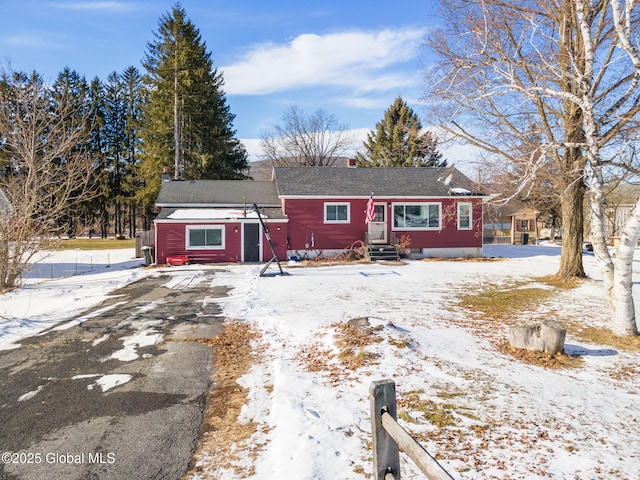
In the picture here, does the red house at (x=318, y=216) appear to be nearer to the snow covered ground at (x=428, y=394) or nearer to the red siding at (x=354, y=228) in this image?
→ the red siding at (x=354, y=228)

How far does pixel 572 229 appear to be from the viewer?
1238cm

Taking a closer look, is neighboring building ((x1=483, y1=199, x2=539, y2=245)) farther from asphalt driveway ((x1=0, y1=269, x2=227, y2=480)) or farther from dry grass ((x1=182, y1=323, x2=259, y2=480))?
asphalt driveway ((x1=0, y1=269, x2=227, y2=480))

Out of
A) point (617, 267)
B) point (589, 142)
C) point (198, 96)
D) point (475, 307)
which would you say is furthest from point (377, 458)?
point (198, 96)

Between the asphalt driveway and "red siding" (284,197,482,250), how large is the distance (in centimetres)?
1157

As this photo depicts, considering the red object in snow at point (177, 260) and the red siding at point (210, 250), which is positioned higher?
the red siding at point (210, 250)

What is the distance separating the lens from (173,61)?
100 feet

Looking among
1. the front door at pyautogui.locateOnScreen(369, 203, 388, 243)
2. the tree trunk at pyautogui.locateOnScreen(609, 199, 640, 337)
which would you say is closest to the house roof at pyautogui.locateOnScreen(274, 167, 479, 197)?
the front door at pyautogui.locateOnScreen(369, 203, 388, 243)

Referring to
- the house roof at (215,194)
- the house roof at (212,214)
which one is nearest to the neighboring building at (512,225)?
the house roof at (212,214)

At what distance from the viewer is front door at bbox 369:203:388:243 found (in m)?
20.8

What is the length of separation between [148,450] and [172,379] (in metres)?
1.78

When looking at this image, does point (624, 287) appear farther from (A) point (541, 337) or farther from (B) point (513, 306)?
(B) point (513, 306)

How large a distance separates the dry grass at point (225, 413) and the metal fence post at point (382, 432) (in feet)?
4.48

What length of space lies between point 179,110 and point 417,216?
70.2 ft

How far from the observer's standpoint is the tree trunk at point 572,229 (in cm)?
1222
